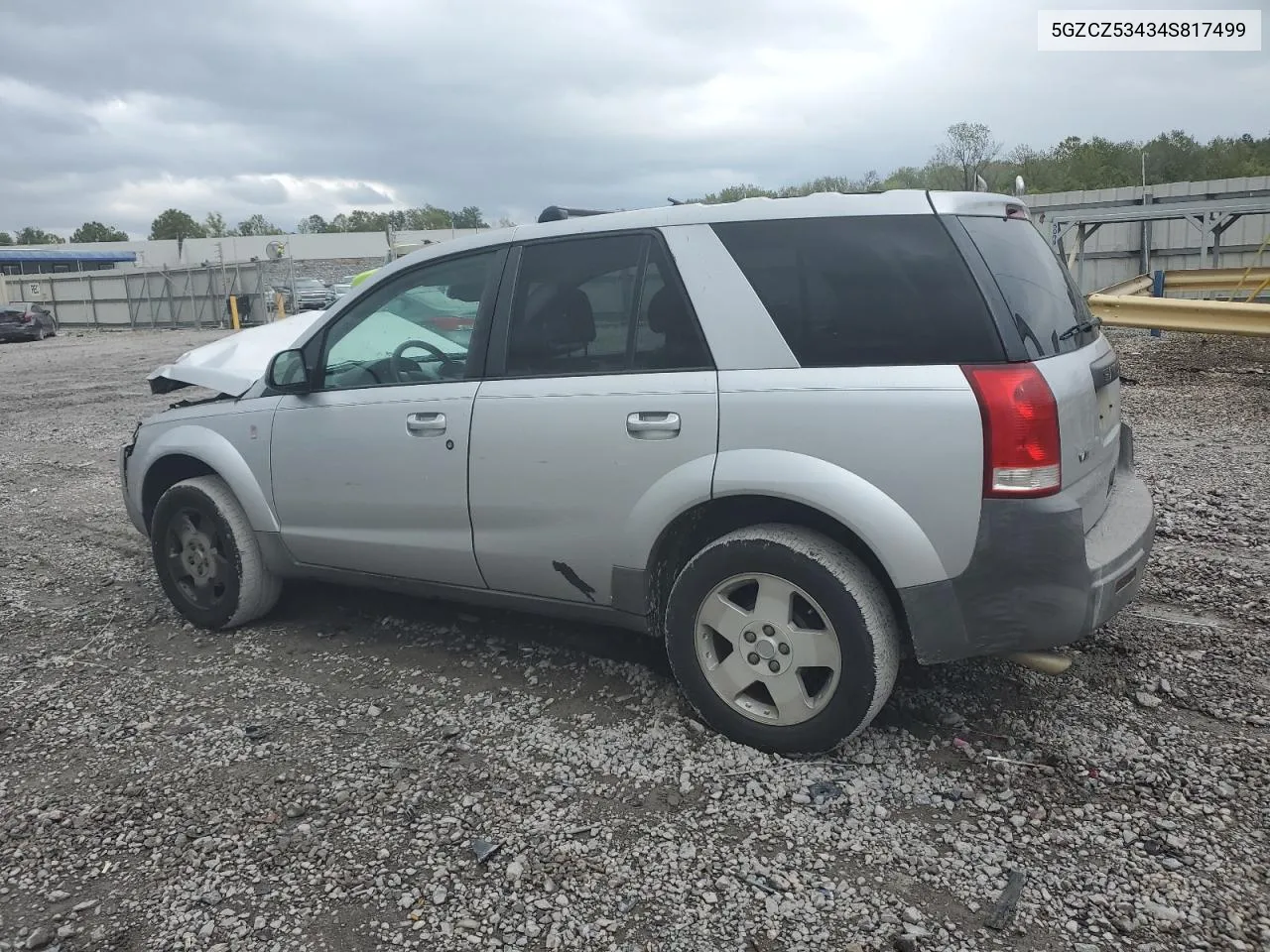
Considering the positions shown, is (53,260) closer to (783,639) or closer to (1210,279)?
(1210,279)

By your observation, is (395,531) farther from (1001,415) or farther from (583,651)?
(1001,415)

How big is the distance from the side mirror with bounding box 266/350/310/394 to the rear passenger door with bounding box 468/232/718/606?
1006 millimetres

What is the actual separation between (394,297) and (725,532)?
5.98 ft

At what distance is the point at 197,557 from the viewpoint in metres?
4.60

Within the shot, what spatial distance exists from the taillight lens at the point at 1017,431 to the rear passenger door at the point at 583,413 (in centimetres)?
84

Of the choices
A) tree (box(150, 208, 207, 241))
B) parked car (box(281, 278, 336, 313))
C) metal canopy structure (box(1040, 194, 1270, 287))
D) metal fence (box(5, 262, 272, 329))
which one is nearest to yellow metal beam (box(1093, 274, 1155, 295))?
metal canopy structure (box(1040, 194, 1270, 287))

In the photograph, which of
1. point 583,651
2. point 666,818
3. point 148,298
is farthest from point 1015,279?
point 148,298

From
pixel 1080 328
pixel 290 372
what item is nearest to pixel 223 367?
pixel 290 372

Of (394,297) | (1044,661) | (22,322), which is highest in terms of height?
(22,322)

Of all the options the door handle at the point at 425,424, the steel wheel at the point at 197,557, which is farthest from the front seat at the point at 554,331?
the steel wheel at the point at 197,557

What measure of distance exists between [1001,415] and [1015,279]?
548 millimetres

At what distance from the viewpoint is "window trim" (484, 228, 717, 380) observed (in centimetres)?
329

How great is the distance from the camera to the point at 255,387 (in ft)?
14.7

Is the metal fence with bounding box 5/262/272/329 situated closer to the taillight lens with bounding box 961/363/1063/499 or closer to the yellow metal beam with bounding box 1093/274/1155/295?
the yellow metal beam with bounding box 1093/274/1155/295
